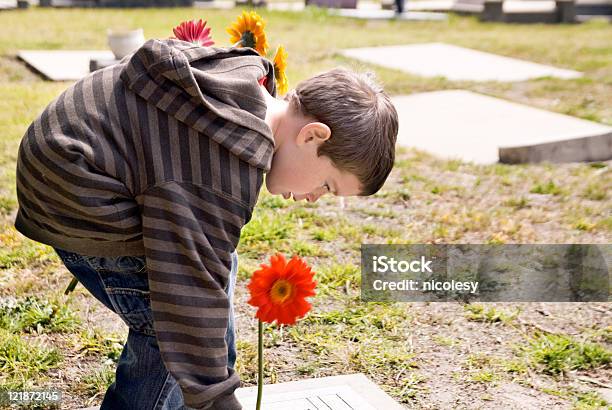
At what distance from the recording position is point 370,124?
1.87m

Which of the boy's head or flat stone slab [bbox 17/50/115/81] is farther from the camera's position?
flat stone slab [bbox 17/50/115/81]

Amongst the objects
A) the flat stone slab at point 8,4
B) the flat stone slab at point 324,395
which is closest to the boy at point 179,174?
the flat stone slab at point 324,395

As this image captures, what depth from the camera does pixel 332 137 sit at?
1856 millimetres

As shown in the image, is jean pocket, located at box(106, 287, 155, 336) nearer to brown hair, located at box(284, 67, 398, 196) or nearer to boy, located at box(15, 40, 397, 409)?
boy, located at box(15, 40, 397, 409)

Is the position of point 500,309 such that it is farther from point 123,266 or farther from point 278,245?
point 123,266

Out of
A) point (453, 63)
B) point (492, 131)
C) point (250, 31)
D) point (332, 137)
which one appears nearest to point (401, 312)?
point (250, 31)

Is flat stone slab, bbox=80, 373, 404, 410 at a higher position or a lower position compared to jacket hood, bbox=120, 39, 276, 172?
lower

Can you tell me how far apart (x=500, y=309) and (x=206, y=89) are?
173cm

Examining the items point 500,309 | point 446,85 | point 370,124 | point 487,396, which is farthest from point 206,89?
point 446,85

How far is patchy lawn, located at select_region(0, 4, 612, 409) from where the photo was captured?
103 inches

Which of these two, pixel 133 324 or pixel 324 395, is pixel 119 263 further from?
pixel 324 395

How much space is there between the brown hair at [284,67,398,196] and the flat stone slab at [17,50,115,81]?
5.13 m

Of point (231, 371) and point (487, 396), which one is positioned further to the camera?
point (487, 396)

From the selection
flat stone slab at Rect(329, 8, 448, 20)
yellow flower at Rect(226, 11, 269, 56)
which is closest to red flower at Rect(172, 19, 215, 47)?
yellow flower at Rect(226, 11, 269, 56)
